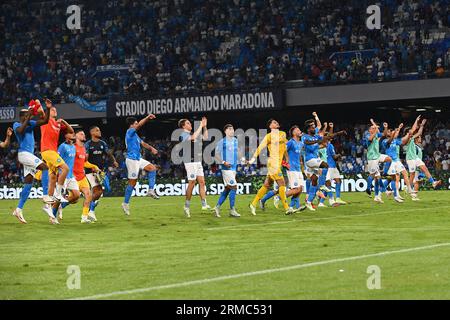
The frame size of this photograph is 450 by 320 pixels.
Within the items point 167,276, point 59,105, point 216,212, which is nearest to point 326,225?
point 216,212

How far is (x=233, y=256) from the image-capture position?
1409cm

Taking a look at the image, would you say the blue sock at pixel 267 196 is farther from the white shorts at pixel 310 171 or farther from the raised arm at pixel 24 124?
the raised arm at pixel 24 124

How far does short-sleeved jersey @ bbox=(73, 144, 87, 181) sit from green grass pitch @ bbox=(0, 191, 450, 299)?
1.13 m

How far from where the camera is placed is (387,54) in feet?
151

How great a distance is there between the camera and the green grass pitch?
10.5 m

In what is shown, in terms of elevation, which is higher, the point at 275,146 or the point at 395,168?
A: the point at 275,146

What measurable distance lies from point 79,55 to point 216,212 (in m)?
35.2

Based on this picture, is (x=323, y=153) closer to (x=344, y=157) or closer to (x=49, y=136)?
(x=49, y=136)

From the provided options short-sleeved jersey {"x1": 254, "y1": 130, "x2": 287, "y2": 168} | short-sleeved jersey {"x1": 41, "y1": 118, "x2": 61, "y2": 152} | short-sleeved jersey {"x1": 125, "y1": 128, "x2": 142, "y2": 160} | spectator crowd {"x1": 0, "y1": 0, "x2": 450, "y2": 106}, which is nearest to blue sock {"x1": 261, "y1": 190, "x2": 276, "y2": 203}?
short-sleeved jersey {"x1": 254, "y1": 130, "x2": 287, "y2": 168}

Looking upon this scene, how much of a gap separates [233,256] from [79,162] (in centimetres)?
936

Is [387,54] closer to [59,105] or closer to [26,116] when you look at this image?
[59,105]

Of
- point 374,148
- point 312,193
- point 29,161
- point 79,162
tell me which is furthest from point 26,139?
point 374,148

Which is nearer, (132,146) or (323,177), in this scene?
(132,146)

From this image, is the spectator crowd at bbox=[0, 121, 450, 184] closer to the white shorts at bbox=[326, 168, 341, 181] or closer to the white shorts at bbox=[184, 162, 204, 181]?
the white shorts at bbox=[326, 168, 341, 181]
